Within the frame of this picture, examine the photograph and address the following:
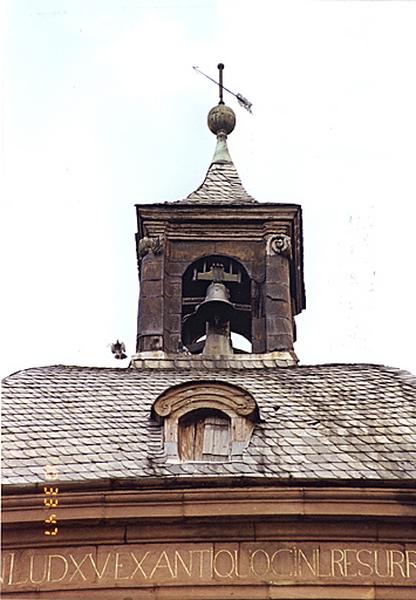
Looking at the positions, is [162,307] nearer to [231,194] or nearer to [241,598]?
[231,194]

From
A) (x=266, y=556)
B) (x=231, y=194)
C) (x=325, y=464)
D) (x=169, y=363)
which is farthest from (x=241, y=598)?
(x=231, y=194)

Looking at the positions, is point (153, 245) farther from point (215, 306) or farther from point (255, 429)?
point (255, 429)

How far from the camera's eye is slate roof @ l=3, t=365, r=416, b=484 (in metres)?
15.3

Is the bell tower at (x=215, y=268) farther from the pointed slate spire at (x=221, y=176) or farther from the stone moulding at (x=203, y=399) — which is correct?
the stone moulding at (x=203, y=399)

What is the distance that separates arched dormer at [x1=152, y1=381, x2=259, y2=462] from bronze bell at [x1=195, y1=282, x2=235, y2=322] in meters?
5.55

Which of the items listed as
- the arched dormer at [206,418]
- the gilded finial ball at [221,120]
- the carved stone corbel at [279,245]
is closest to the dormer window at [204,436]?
the arched dormer at [206,418]

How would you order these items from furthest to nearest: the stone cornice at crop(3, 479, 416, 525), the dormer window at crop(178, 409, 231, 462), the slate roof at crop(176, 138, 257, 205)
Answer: the slate roof at crop(176, 138, 257, 205) < the dormer window at crop(178, 409, 231, 462) < the stone cornice at crop(3, 479, 416, 525)

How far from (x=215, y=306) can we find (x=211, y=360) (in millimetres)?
962

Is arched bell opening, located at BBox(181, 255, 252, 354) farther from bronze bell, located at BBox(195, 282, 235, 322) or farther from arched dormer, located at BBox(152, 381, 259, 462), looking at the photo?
arched dormer, located at BBox(152, 381, 259, 462)

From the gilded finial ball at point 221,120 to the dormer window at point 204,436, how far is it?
37.2 feet

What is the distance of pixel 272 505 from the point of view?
48.5 ft

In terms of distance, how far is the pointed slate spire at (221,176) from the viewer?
78.9ft

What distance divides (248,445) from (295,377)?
86.4 inches

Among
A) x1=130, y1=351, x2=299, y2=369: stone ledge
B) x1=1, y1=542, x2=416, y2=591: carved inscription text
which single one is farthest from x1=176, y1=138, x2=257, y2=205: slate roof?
x1=1, y1=542, x2=416, y2=591: carved inscription text
